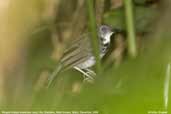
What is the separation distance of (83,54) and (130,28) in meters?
0.13

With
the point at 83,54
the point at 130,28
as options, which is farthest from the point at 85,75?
the point at 130,28

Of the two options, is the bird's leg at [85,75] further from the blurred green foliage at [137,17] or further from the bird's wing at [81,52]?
the blurred green foliage at [137,17]

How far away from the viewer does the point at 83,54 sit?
1.37 m

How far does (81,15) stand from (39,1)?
0.35 feet

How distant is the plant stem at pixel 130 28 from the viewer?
1364mm

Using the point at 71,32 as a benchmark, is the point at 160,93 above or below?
below

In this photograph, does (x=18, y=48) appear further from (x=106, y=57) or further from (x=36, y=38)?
(x=106, y=57)

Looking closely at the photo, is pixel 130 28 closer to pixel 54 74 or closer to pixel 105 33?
pixel 105 33

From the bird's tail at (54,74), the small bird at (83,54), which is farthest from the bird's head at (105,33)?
the bird's tail at (54,74)

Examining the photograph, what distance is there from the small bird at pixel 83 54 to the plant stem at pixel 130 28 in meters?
0.04

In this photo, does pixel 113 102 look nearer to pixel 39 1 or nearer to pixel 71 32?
pixel 71 32

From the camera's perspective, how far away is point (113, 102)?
1.38 metres

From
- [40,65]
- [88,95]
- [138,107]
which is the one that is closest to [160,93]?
[138,107]

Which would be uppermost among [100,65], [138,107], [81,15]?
[81,15]
